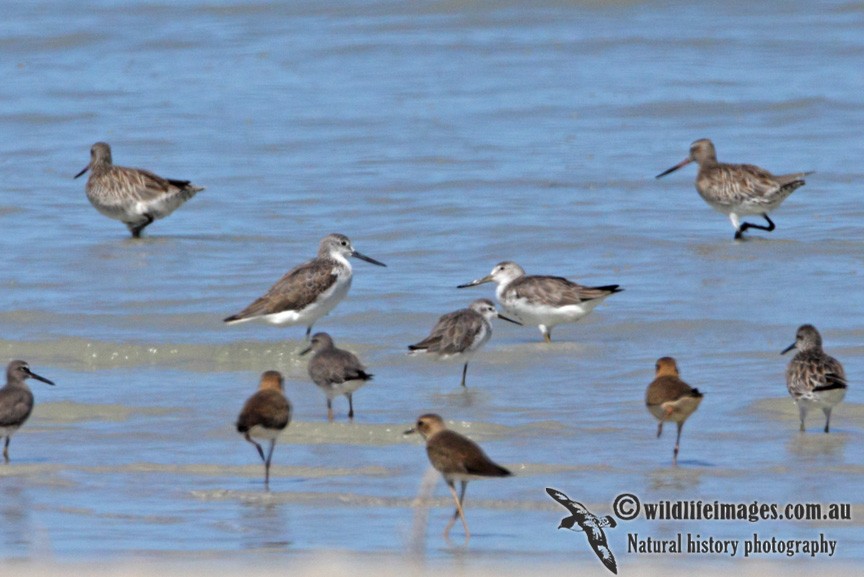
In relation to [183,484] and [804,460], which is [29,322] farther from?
[804,460]

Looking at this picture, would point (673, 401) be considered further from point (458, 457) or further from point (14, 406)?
point (14, 406)

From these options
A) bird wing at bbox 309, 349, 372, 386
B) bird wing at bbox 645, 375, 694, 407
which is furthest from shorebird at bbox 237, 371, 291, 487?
bird wing at bbox 645, 375, 694, 407

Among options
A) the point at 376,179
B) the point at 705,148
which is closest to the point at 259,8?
the point at 376,179

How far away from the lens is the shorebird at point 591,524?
661 cm

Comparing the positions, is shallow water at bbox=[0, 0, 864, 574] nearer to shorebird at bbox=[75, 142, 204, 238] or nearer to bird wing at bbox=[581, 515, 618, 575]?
bird wing at bbox=[581, 515, 618, 575]

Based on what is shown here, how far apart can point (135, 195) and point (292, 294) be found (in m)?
5.12

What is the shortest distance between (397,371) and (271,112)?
39.9ft

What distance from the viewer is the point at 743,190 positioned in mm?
16203

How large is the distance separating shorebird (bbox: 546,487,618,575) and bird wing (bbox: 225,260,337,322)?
4.69m

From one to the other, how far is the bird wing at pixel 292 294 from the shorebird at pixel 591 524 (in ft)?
15.4

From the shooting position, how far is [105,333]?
40.2 feet

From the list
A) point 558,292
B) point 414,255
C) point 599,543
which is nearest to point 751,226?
point 414,255

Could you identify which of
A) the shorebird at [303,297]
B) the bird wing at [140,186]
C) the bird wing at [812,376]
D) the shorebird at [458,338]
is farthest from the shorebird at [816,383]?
the bird wing at [140,186]

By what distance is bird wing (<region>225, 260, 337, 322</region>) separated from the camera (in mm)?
12055
